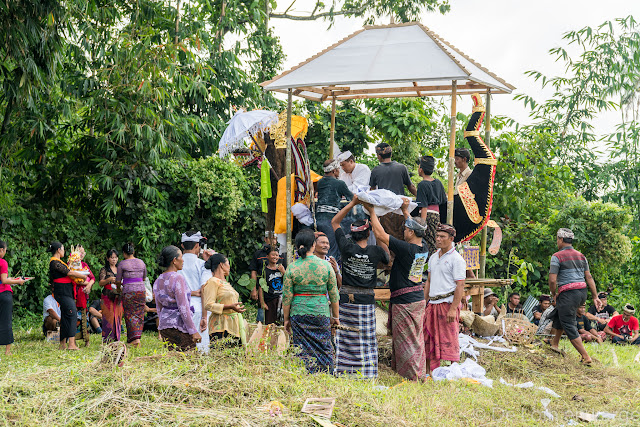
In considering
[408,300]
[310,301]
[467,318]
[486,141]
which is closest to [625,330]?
[467,318]

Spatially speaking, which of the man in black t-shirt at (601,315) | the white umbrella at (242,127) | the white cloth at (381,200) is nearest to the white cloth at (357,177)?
the white umbrella at (242,127)

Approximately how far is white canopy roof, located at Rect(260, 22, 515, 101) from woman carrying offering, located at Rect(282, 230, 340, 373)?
92.3 inches

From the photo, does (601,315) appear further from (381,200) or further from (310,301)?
(310,301)

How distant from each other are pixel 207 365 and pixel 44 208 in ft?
21.7

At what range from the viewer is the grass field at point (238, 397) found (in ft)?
14.0

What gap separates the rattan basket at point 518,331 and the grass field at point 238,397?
1918mm

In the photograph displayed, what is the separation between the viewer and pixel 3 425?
4023mm

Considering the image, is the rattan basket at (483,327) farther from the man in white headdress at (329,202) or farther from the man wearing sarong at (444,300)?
the man in white headdress at (329,202)

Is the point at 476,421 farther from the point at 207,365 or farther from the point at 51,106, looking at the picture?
the point at 51,106

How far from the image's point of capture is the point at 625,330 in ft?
34.7

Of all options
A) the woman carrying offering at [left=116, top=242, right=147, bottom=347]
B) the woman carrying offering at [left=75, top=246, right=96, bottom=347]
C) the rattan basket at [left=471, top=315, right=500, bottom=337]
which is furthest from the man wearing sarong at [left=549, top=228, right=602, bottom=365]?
the woman carrying offering at [left=75, top=246, right=96, bottom=347]

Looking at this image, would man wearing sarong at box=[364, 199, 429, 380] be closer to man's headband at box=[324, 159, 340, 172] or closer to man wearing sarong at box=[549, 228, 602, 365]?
man's headband at box=[324, 159, 340, 172]

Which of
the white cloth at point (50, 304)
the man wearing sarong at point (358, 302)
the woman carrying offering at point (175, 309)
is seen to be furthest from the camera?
the white cloth at point (50, 304)

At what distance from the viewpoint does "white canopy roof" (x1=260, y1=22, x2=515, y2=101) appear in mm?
7492
